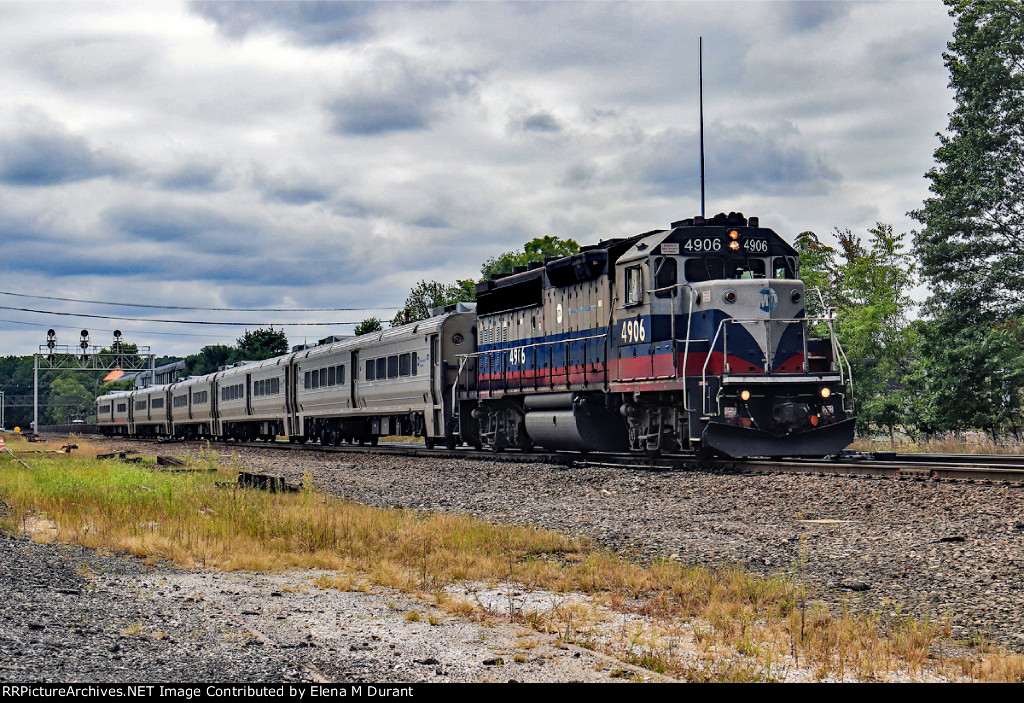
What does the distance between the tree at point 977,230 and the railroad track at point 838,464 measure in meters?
12.0

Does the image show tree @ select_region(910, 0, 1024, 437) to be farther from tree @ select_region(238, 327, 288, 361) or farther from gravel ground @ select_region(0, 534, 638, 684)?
tree @ select_region(238, 327, 288, 361)

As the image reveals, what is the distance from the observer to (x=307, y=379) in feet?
122

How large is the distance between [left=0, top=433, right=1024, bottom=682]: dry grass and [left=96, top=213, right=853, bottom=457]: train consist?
609 cm

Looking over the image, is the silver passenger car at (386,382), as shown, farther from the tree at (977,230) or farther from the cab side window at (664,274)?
the tree at (977,230)

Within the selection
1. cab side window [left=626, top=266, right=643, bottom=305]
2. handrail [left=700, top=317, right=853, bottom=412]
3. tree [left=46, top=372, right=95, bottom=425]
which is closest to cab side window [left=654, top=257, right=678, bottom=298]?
cab side window [left=626, top=266, right=643, bottom=305]

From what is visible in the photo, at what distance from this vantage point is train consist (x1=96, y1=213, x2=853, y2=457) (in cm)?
1597

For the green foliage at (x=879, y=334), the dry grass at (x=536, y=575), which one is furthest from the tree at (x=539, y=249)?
the dry grass at (x=536, y=575)

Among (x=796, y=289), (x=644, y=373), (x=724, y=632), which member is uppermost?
(x=796, y=289)

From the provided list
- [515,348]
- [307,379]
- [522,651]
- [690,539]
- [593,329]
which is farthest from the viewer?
[307,379]

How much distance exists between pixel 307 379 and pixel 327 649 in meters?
32.1

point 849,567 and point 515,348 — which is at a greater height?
point 515,348

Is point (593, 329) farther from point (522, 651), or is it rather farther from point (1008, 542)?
point (522, 651)
